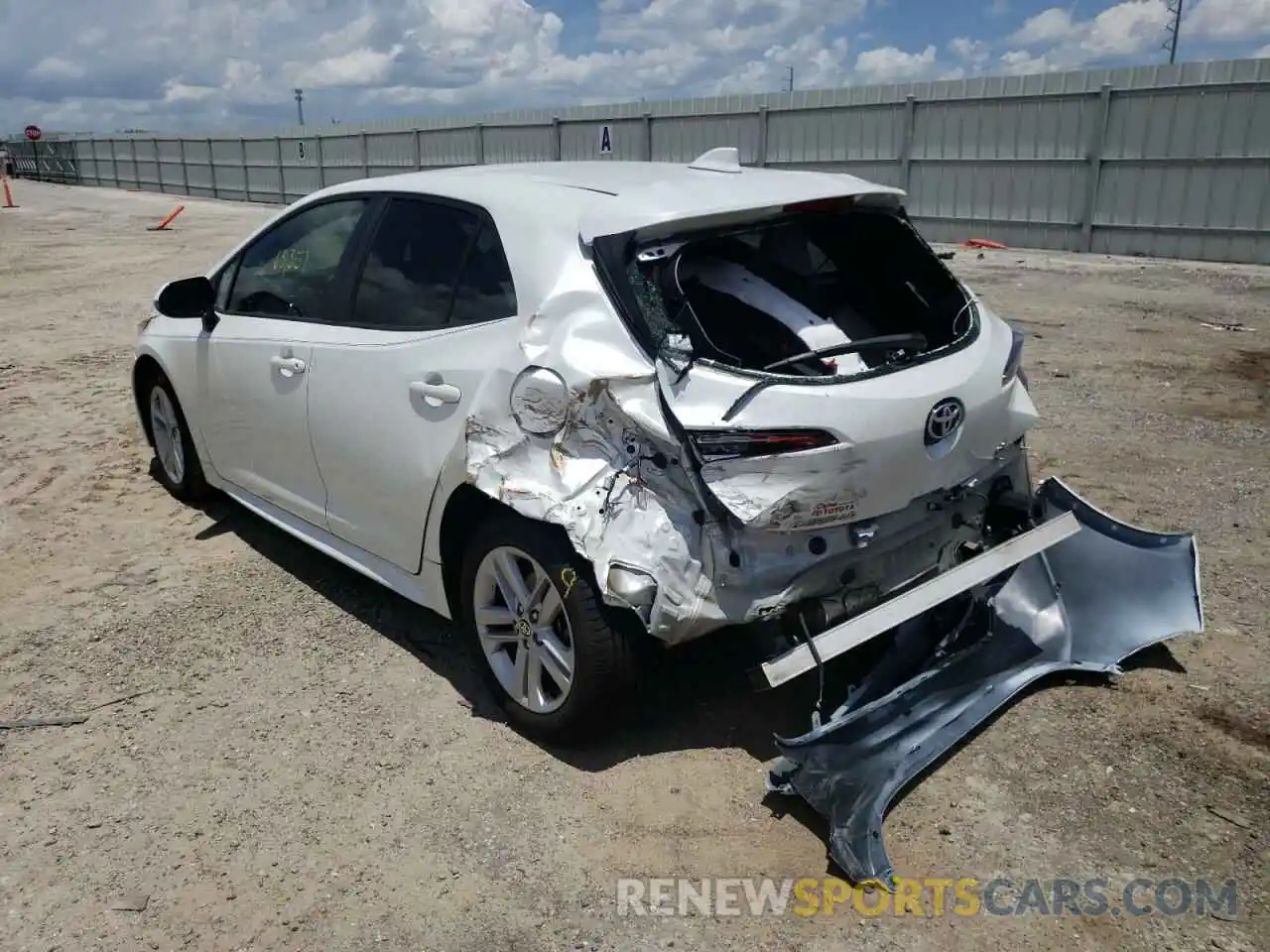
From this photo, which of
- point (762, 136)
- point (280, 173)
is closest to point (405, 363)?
point (762, 136)

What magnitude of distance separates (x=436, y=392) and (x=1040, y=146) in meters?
15.8

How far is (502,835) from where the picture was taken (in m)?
2.99

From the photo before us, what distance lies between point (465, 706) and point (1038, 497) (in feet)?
7.36

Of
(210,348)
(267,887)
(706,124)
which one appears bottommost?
(267,887)

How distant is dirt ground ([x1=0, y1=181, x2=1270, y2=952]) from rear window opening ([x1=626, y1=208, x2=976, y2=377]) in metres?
1.27

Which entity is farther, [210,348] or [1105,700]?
[210,348]

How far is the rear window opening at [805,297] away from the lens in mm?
3018

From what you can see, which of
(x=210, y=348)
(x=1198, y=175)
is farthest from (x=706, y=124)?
(x=210, y=348)

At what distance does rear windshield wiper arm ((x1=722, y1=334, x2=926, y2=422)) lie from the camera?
2.82m

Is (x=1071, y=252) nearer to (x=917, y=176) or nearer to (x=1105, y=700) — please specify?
(x=917, y=176)

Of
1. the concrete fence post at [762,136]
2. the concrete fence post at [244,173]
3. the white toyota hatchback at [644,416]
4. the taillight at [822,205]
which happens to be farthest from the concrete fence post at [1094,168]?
the concrete fence post at [244,173]

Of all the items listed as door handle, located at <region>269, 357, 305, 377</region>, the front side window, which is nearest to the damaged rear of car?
door handle, located at <region>269, 357, 305, 377</region>

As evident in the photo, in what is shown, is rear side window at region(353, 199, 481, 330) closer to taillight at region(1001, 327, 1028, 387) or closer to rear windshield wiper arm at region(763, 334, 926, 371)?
rear windshield wiper arm at region(763, 334, 926, 371)

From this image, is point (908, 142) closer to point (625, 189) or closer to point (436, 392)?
point (625, 189)
